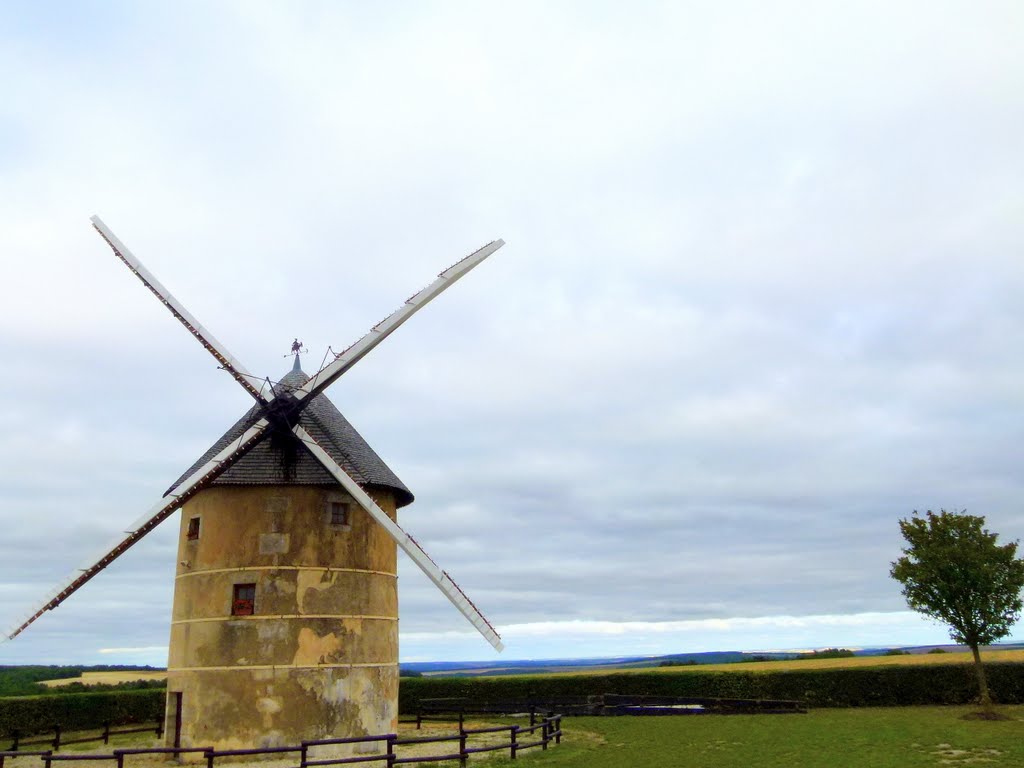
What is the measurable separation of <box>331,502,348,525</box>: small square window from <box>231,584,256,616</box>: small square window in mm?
2579

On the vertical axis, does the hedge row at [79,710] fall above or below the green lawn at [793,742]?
above

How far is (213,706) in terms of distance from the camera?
19484 millimetres

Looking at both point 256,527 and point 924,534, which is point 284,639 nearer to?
point 256,527

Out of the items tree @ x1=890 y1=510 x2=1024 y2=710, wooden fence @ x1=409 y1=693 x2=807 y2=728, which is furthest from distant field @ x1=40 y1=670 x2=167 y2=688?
tree @ x1=890 y1=510 x2=1024 y2=710

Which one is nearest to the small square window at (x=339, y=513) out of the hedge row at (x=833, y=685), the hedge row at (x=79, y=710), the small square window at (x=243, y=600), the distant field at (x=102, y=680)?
the small square window at (x=243, y=600)

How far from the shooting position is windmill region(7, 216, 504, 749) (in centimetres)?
1944

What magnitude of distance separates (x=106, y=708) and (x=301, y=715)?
49.7 ft

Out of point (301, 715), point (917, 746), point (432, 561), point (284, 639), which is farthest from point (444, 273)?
point (917, 746)

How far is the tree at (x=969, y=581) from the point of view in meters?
24.5

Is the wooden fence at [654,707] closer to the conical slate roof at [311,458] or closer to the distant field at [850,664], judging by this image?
the distant field at [850,664]

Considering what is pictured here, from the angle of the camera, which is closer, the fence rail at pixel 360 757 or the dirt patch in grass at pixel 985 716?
the fence rail at pixel 360 757

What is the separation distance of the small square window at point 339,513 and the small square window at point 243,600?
2579mm

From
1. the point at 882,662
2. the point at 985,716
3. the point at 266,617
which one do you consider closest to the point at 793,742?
the point at 985,716

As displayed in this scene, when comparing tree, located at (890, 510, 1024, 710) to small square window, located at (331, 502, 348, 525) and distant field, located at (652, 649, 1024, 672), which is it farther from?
small square window, located at (331, 502, 348, 525)
